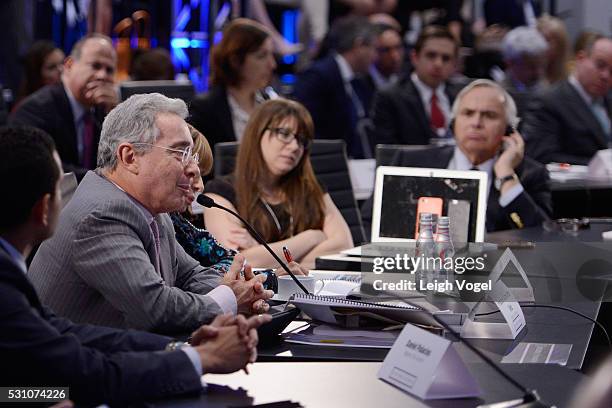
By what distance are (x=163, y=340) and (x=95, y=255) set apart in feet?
1.16

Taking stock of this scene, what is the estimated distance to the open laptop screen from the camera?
3750mm

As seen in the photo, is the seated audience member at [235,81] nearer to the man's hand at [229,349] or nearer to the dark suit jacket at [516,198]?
the dark suit jacket at [516,198]

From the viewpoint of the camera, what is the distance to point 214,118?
5.93 metres

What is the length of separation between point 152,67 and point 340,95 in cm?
139

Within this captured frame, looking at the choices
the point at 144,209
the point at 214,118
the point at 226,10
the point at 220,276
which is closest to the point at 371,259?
the point at 220,276

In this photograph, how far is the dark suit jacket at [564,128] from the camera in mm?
7195

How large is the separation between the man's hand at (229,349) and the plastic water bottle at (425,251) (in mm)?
1099

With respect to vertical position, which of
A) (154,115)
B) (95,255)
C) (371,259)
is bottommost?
(371,259)

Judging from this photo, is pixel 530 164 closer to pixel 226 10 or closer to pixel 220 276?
pixel 220 276

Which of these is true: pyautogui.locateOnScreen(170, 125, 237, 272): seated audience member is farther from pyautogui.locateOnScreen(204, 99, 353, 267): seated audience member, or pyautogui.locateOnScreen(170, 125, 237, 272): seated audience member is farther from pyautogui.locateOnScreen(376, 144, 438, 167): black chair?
pyautogui.locateOnScreen(376, 144, 438, 167): black chair

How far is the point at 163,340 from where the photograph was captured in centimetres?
233

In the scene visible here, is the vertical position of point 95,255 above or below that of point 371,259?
above

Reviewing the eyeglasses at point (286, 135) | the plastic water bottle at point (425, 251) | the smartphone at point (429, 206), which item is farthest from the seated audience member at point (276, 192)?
the plastic water bottle at point (425, 251)

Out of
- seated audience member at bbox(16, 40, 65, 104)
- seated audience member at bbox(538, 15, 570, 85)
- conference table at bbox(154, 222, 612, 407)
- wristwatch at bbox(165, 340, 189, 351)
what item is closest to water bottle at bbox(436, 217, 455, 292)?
conference table at bbox(154, 222, 612, 407)
